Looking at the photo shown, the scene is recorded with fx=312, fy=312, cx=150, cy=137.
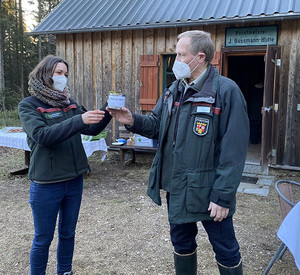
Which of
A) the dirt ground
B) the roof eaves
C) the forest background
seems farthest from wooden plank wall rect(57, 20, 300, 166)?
the forest background

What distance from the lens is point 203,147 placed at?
199 centimetres

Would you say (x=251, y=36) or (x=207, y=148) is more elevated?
(x=251, y=36)

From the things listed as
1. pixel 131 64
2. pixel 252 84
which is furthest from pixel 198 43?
pixel 252 84

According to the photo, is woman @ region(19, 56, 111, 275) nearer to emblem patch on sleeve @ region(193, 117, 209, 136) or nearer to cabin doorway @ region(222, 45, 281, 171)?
emblem patch on sleeve @ region(193, 117, 209, 136)

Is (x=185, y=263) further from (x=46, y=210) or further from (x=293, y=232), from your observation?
(x=46, y=210)

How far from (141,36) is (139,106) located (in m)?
1.69

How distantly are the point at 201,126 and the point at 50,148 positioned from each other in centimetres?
114

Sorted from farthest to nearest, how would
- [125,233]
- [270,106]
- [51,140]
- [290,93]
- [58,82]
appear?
[290,93] → [270,106] → [125,233] → [58,82] → [51,140]

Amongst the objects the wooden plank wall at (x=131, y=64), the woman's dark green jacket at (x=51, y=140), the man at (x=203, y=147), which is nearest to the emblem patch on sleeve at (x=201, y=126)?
the man at (x=203, y=147)

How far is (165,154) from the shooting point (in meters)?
2.20

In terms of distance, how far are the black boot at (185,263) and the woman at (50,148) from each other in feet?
3.04

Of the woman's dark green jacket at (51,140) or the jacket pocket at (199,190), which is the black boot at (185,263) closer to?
the jacket pocket at (199,190)

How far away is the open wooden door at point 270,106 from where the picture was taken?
19.2 feet

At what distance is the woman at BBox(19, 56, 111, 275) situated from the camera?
7.32 ft
